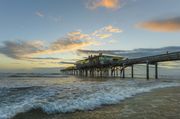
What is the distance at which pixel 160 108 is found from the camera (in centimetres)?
852

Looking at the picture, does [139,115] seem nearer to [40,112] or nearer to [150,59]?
[40,112]

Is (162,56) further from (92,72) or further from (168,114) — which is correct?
(92,72)

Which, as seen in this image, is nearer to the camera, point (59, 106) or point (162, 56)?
point (59, 106)


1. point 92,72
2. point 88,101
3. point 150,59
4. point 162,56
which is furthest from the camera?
point 92,72

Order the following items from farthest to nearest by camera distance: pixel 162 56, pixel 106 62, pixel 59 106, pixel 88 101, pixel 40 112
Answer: pixel 106 62 < pixel 162 56 < pixel 88 101 < pixel 59 106 < pixel 40 112

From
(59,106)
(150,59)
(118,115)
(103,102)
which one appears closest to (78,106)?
(59,106)

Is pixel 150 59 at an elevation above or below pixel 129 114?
above

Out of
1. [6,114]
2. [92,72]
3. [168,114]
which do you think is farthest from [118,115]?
[92,72]

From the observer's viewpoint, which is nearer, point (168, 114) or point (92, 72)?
point (168, 114)

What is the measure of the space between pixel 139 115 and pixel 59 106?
11.2 ft

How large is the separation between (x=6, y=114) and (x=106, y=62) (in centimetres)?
5665

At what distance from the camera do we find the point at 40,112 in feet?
26.5

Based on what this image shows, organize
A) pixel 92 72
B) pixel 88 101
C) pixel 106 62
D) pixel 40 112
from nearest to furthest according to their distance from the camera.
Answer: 1. pixel 40 112
2. pixel 88 101
3. pixel 106 62
4. pixel 92 72

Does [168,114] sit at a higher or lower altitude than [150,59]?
lower
